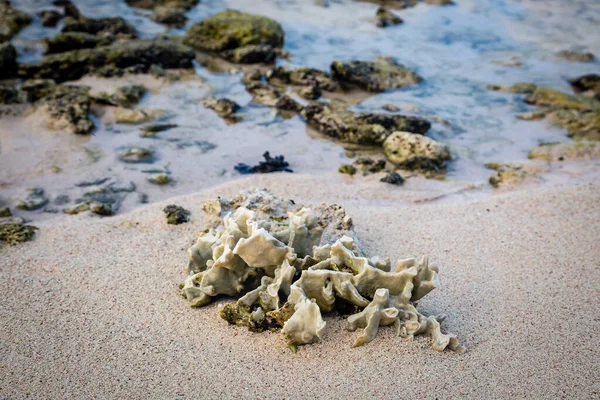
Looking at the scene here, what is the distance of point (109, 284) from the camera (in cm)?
333

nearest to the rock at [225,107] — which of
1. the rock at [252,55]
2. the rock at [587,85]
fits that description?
the rock at [252,55]

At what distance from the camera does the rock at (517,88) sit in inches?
331

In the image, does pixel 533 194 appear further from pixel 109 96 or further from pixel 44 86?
pixel 44 86

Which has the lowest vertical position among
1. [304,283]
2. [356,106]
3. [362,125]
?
[356,106]

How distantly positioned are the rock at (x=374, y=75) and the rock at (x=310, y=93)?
2.26 feet

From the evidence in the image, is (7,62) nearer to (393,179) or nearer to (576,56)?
(393,179)

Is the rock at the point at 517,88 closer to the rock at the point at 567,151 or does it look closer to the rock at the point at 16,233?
the rock at the point at 567,151

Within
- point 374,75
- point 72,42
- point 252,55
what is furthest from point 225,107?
point 72,42

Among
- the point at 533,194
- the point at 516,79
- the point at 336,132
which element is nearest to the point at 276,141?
the point at 336,132

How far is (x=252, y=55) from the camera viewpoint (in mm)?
8781

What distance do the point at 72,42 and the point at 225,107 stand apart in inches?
143

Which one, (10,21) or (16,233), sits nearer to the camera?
(16,233)

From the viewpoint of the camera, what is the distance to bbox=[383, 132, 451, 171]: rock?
19.1 feet

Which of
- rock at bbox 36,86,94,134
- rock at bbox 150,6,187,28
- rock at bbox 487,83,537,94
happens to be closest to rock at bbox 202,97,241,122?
rock at bbox 36,86,94,134
